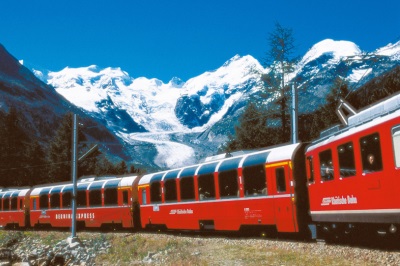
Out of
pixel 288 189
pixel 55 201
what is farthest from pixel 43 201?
pixel 288 189

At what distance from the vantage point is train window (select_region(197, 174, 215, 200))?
21.8 metres

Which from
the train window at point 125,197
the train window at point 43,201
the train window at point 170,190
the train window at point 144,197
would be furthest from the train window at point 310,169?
the train window at point 43,201

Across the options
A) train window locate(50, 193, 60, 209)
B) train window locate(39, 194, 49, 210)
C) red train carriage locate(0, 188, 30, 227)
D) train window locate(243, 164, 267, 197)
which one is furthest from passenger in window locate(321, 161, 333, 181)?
red train carriage locate(0, 188, 30, 227)

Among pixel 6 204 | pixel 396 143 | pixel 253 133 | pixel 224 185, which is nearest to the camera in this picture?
pixel 396 143

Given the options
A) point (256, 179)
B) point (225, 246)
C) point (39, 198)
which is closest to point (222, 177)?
point (256, 179)

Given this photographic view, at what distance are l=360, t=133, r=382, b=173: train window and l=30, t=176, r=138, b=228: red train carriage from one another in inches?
714

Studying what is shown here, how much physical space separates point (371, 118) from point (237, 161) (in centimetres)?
773

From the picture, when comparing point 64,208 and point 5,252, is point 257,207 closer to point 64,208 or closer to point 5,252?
point 5,252

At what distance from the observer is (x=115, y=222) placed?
30688 mm

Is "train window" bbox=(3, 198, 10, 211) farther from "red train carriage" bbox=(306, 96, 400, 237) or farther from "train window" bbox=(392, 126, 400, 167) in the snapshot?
"train window" bbox=(392, 126, 400, 167)

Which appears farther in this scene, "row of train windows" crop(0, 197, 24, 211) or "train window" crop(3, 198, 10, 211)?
"train window" crop(3, 198, 10, 211)

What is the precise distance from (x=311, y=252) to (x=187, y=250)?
17.2ft

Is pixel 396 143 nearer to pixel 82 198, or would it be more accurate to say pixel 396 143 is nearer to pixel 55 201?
pixel 82 198

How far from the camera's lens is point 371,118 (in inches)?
529
